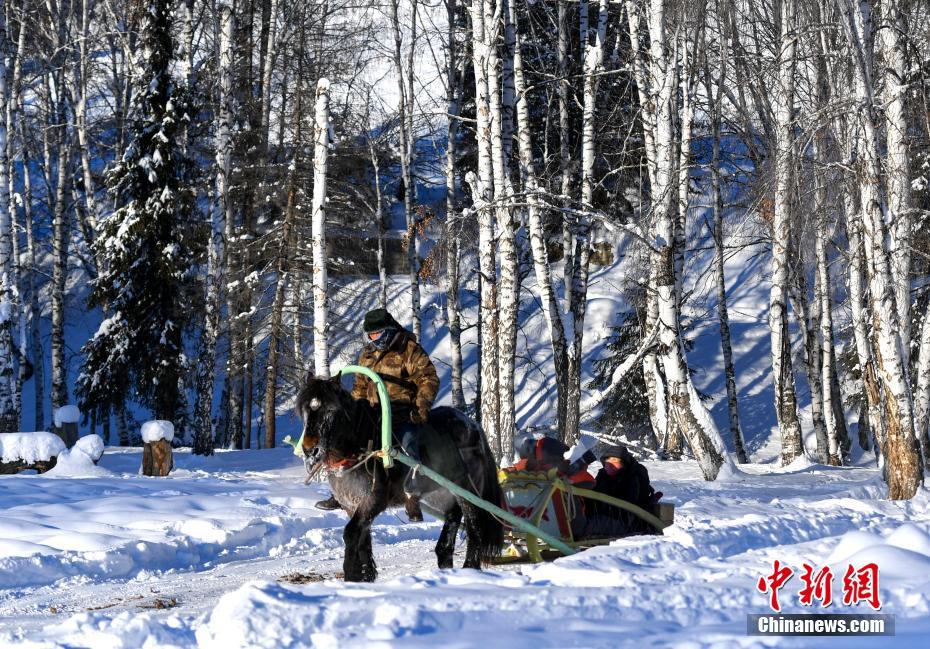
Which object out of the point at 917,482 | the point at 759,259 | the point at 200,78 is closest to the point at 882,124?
the point at 917,482

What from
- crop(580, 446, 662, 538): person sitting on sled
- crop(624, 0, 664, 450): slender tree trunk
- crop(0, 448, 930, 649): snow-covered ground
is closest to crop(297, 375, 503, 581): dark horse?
crop(0, 448, 930, 649): snow-covered ground

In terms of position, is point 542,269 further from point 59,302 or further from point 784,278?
point 59,302

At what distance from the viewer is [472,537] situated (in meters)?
7.70

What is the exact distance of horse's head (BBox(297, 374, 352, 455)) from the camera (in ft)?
Result: 22.0

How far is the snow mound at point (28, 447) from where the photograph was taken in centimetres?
1555

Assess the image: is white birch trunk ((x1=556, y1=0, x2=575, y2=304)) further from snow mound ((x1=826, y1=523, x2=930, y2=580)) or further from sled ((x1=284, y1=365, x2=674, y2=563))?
snow mound ((x1=826, y1=523, x2=930, y2=580))

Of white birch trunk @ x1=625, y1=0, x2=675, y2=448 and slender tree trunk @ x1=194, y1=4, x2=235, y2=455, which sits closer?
white birch trunk @ x1=625, y1=0, x2=675, y2=448

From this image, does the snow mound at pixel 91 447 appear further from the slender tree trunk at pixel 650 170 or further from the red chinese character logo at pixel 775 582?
the red chinese character logo at pixel 775 582

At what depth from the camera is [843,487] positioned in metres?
14.0

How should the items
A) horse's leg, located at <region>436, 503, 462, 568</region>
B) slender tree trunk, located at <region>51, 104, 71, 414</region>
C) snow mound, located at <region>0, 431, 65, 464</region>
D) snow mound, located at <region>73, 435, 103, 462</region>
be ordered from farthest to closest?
slender tree trunk, located at <region>51, 104, 71, 414</region>
snow mound, located at <region>73, 435, 103, 462</region>
snow mound, located at <region>0, 431, 65, 464</region>
horse's leg, located at <region>436, 503, 462, 568</region>

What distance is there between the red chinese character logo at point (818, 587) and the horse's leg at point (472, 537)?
2484 mm

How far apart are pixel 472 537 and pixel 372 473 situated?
1090 mm

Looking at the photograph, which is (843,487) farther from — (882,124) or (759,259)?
(759,259)
